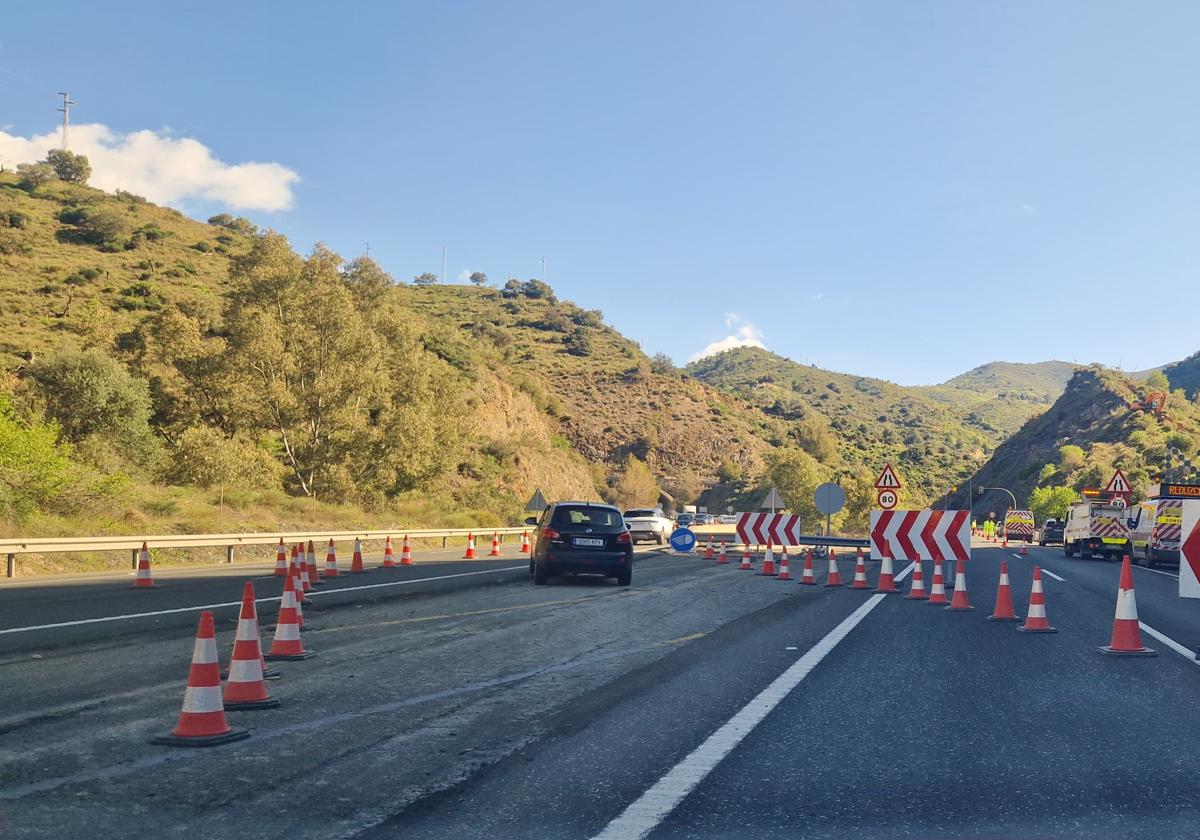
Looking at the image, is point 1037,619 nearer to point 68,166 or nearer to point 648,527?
point 648,527

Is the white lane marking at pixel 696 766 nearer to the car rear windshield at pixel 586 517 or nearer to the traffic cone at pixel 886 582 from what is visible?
the traffic cone at pixel 886 582

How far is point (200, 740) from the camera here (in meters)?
6.05

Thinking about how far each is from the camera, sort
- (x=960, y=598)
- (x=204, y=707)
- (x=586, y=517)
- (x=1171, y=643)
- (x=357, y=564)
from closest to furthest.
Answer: (x=204, y=707)
(x=1171, y=643)
(x=960, y=598)
(x=586, y=517)
(x=357, y=564)

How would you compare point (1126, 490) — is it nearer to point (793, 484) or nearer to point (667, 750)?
point (667, 750)

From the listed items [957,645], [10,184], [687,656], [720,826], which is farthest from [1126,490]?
[10,184]

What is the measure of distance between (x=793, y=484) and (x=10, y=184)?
69.8 meters

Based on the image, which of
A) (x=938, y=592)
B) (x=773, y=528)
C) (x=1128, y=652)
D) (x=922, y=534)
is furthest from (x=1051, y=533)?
(x=1128, y=652)

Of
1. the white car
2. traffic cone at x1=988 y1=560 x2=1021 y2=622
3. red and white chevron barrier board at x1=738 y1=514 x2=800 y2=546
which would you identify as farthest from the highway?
the white car

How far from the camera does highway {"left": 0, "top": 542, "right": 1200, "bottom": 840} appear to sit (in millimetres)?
4793

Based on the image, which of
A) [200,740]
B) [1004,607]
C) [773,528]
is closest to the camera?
[200,740]

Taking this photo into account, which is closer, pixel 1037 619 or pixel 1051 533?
pixel 1037 619

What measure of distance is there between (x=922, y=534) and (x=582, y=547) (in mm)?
6159

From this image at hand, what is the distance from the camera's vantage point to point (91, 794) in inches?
199

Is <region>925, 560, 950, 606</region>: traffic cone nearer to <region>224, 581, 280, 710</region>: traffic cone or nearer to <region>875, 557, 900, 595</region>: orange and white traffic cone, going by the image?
<region>875, 557, 900, 595</region>: orange and white traffic cone
